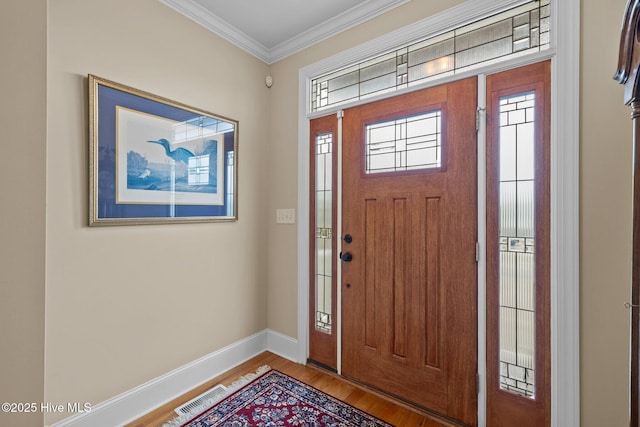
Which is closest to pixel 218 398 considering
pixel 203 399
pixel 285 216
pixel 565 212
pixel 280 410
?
pixel 203 399

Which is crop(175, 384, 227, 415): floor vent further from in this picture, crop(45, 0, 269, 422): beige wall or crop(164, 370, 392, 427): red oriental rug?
crop(45, 0, 269, 422): beige wall

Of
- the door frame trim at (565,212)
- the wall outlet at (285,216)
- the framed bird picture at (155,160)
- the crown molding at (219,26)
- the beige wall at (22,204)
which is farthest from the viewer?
the wall outlet at (285,216)

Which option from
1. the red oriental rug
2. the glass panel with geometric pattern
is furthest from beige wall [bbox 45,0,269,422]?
the glass panel with geometric pattern

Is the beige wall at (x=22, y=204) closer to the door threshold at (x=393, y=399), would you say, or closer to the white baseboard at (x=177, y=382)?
the white baseboard at (x=177, y=382)

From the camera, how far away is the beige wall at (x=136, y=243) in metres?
1.50

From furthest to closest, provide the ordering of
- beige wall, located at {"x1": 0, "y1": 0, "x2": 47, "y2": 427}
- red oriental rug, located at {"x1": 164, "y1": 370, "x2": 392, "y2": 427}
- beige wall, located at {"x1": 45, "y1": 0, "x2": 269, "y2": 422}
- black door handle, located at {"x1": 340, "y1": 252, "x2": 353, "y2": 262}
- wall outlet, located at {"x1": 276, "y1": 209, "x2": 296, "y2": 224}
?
wall outlet, located at {"x1": 276, "y1": 209, "x2": 296, "y2": 224} < black door handle, located at {"x1": 340, "y1": 252, "x2": 353, "y2": 262} < red oriental rug, located at {"x1": 164, "y1": 370, "x2": 392, "y2": 427} < beige wall, located at {"x1": 45, "y1": 0, "x2": 269, "y2": 422} < beige wall, located at {"x1": 0, "y1": 0, "x2": 47, "y2": 427}

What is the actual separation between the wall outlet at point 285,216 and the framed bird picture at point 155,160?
0.43 metres

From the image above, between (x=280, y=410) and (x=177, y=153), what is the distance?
1867 millimetres

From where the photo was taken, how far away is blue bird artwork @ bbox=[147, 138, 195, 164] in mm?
1922

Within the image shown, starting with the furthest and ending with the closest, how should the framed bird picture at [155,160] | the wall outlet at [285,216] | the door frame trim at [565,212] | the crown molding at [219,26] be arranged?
the wall outlet at [285,216] → the crown molding at [219,26] → the framed bird picture at [155,160] → the door frame trim at [565,212]

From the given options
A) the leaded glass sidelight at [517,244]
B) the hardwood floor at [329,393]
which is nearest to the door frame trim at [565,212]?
the leaded glass sidelight at [517,244]

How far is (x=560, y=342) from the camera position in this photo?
1418 millimetres

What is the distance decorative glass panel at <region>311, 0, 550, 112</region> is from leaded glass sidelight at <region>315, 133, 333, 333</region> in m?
0.41

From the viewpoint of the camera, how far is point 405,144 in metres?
1.95
